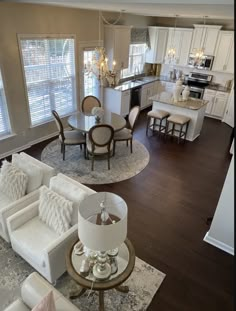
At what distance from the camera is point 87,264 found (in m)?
Result: 2.36

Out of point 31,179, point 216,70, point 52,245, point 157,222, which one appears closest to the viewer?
point 52,245

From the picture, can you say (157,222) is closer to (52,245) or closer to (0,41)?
(52,245)

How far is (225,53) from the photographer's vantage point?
300 inches

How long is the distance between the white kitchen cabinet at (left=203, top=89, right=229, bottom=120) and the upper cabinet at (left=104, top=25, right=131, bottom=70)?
2.97 m

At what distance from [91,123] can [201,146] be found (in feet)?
9.97

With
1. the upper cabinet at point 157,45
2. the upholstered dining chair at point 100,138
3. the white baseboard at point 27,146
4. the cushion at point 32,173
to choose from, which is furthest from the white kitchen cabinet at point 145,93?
the cushion at point 32,173

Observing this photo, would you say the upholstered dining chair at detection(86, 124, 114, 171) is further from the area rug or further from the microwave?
the microwave

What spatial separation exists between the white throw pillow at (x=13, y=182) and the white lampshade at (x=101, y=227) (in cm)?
150

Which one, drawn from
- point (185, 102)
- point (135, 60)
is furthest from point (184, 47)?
point (185, 102)

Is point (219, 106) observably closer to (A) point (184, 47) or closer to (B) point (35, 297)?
(A) point (184, 47)

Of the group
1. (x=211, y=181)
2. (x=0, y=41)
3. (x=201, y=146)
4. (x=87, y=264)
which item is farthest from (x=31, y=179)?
(x=201, y=146)

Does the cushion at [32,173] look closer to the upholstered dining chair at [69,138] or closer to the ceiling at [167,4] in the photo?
the upholstered dining chair at [69,138]

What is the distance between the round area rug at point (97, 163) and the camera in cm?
493

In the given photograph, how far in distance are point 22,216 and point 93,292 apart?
1.26 m
